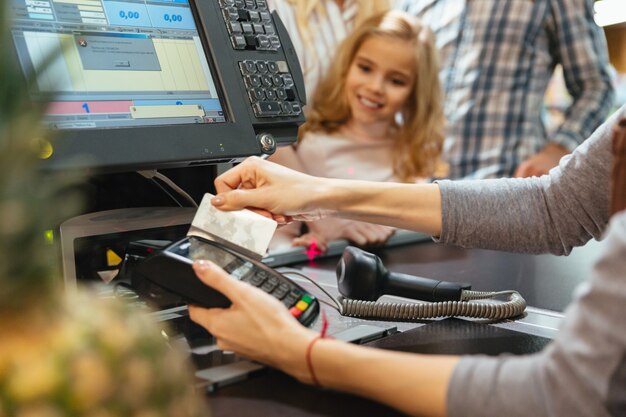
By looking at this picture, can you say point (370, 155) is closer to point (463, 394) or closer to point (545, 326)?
point (545, 326)

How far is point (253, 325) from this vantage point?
0.72 m

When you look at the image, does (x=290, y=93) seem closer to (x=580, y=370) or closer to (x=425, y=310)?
(x=425, y=310)

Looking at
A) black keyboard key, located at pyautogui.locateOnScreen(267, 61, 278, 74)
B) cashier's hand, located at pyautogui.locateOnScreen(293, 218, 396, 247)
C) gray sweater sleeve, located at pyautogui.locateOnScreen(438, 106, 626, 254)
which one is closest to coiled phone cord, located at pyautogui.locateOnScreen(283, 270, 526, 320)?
gray sweater sleeve, located at pyautogui.locateOnScreen(438, 106, 626, 254)

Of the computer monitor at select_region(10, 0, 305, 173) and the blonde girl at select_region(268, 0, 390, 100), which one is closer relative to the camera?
the computer monitor at select_region(10, 0, 305, 173)

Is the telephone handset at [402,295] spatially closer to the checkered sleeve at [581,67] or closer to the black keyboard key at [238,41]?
the black keyboard key at [238,41]

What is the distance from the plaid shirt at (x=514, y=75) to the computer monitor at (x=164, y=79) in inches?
67.0

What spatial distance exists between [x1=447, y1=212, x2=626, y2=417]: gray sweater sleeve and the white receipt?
1.26 feet

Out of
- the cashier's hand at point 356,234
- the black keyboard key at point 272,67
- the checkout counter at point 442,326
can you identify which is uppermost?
the black keyboard key at point 272,67

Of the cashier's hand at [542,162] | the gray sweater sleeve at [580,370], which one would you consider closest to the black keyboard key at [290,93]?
the gray sweater sleeve at [580,370]

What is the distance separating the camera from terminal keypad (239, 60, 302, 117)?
40.2 inches

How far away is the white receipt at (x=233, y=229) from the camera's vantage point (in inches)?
35.9

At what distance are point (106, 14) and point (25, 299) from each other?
23.6 inches

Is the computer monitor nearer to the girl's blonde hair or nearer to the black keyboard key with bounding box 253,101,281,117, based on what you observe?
the black keyboard key with bounding box 253,101,281,117

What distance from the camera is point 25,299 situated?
393 millimetres
